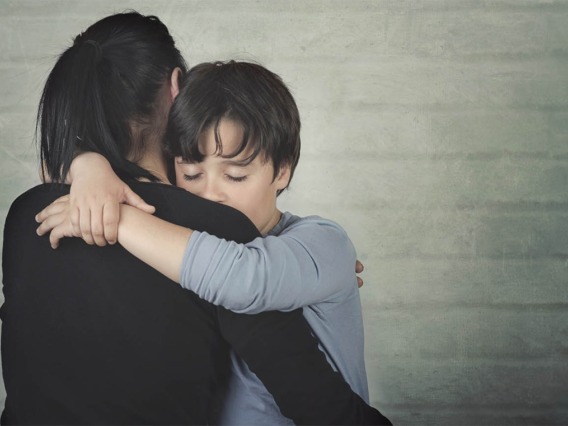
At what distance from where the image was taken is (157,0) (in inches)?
127

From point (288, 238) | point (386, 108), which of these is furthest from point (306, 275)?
point (386, 108)

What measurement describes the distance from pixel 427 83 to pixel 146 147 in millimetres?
2197

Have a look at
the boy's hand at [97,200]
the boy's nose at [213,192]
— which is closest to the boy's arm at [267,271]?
the boy's hand at [97,200]

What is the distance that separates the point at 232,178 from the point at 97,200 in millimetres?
480

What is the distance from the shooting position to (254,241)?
1.14 metres

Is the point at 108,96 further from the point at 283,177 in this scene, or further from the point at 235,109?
the point at 283,177

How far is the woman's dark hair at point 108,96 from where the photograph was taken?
4.01 ft

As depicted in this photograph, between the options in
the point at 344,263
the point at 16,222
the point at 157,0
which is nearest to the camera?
the point at 16,222

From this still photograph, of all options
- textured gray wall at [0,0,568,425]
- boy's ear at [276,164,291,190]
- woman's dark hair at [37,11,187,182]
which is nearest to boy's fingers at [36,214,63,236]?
woman's dark hair at [37,11,187,182]

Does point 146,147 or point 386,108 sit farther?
point 386,108

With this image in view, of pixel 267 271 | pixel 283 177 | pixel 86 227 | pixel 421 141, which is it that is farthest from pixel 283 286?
pixel 421 141

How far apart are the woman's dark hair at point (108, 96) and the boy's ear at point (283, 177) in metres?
0.39

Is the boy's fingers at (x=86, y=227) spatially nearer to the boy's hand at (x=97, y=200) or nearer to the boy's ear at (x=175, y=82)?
the boy's hand at (x=97, y=200)

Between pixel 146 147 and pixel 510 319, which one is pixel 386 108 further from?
pixel 146 147
